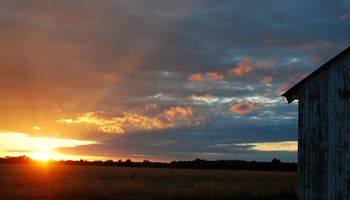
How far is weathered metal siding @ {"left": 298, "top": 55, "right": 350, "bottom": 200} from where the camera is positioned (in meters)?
19.0

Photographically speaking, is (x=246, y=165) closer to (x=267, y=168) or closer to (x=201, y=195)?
(x=267, y=168)

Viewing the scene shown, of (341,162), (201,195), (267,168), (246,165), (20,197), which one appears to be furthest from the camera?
(246,165)

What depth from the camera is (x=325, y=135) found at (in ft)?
63.5

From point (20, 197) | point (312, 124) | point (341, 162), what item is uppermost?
point (312, 124)

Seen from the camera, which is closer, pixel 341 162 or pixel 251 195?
pixel 341 162

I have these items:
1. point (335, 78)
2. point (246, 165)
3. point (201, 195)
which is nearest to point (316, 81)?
point (335, 78)

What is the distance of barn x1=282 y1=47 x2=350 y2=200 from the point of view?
19.0m

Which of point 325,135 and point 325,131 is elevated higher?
point 325,131

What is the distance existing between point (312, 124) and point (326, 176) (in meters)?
1.84

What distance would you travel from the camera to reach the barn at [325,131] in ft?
62.5

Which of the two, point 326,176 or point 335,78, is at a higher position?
point 335,78

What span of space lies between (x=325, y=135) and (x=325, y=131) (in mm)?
138

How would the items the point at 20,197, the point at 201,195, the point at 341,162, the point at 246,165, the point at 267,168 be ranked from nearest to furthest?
the point at 341,162 < the point at 20,197 < the point at 201,195 < the point at 267,168 < the point at 246,165

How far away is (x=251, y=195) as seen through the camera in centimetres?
3422
